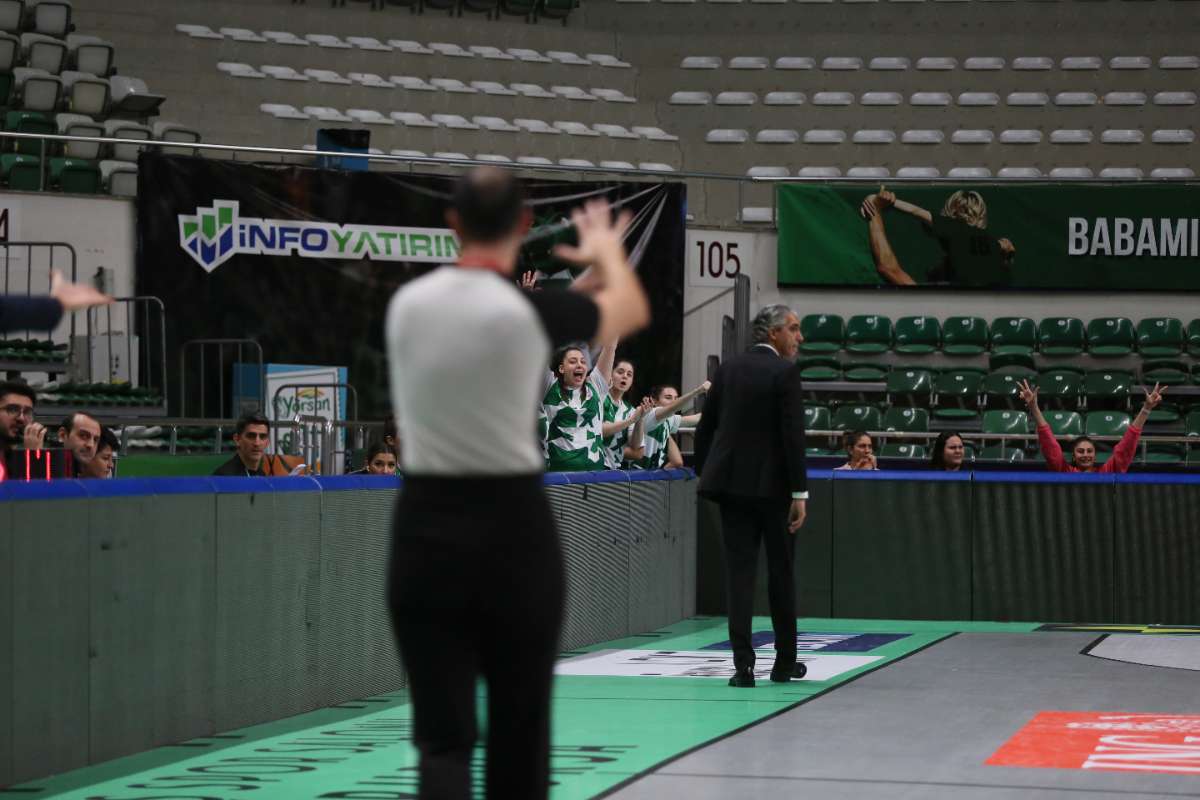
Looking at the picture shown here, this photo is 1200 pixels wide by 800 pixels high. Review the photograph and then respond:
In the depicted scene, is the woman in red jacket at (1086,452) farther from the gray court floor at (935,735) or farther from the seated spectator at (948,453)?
the gray court floor at (935,735)

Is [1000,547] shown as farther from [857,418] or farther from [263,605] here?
[263,605]

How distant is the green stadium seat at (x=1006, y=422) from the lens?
62.0 feet

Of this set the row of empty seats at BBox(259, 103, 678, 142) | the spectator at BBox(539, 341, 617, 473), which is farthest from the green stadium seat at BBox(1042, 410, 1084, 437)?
the spectator at BBox(539, 341, 617, 473)

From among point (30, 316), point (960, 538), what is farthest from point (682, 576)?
point (30, 316)

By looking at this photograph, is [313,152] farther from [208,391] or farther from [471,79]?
[471,79]

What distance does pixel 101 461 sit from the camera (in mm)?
8961

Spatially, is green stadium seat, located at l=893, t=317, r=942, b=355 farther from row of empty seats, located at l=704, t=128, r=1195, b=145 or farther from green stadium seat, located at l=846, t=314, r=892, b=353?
row of empty seats, located at l=704, t=128, r=1195, b=145

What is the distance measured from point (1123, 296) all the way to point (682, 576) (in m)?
9.61

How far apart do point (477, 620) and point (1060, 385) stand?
17.2m

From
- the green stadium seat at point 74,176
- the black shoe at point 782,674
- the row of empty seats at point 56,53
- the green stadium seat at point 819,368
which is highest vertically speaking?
the row of empty seats at point 56,53

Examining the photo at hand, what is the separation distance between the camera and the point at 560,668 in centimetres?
963

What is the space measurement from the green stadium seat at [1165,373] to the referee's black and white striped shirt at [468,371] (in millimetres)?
17364

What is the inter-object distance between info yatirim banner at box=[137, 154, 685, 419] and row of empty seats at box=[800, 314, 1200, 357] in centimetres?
212

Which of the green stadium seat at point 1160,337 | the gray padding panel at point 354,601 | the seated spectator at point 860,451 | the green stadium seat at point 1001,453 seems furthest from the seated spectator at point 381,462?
the green stadium seat at point 1160,337
